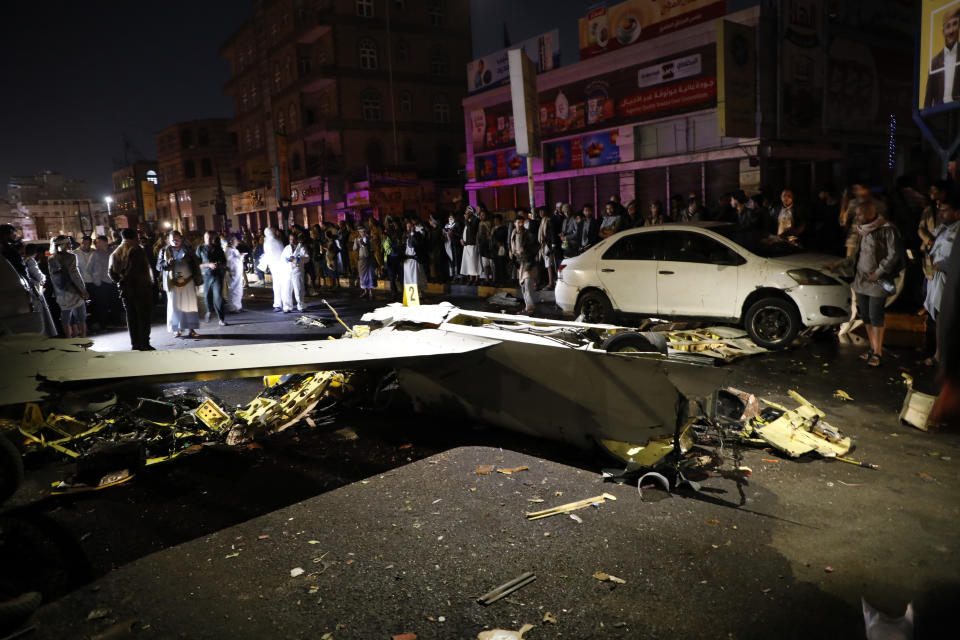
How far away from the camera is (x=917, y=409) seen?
208 inches

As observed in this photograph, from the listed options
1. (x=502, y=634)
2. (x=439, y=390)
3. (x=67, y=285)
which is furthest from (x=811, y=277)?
(x=67, y=285)

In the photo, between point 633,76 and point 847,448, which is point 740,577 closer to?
point 847,448

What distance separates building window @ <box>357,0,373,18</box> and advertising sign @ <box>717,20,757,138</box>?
28704 mm

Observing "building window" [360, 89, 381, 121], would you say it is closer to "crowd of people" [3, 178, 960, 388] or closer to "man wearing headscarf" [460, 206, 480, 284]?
"crowd of people" [3, 178, 960, 388]

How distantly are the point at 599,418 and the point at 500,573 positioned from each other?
1.67 meters

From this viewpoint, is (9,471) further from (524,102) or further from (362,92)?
(362,92)

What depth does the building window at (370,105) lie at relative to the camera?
38.8m

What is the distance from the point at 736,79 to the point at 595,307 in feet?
31.7

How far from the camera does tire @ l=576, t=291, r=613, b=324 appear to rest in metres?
9.90

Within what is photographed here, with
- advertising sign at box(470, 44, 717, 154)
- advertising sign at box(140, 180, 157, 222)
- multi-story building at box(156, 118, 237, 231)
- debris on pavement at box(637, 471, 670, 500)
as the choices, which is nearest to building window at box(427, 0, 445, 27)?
advertising sign at box(470, 44, 717, 154)

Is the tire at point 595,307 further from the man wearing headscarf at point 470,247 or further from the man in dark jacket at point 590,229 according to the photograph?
the man wearing headscarf at point 470,247

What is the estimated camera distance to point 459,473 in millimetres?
4754

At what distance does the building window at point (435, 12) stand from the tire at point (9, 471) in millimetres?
41852

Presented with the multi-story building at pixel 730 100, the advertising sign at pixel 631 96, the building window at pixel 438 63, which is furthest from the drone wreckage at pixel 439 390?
the building window at pixel 438 63
